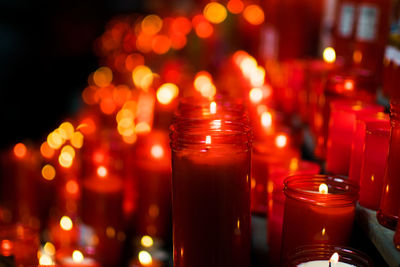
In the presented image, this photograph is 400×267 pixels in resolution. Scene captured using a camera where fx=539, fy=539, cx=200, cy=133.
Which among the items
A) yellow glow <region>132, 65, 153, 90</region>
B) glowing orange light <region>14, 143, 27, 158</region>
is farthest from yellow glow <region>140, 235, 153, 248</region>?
yellow glow <region>132, 65, 153, 90</region>

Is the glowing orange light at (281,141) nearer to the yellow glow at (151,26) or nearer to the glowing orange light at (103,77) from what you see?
the glowing orange light at (103,77)

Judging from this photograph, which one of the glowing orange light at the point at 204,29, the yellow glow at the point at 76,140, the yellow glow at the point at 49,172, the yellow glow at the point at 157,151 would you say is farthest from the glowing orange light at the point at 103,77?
the yellow glow at the point at 157,151

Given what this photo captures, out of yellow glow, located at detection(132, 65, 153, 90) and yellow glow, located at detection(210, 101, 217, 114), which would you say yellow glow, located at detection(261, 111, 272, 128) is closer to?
yellow glow, located at detection(210, 101, 217, 114)

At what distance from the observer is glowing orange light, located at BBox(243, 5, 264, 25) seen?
19.9 ft

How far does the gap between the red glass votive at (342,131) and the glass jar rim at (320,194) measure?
0.24m

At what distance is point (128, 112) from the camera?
3381mm

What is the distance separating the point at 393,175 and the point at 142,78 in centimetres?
359

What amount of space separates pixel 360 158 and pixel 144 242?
982 mm

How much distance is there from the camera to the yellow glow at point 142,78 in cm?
404

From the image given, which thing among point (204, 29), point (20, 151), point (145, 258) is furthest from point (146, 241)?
point (204, 29)

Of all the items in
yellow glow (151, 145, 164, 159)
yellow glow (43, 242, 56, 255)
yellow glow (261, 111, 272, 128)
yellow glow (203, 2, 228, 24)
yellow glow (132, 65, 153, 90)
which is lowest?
yellow glow (43, 242, 56, 255)

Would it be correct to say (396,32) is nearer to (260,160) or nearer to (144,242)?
(260,160)

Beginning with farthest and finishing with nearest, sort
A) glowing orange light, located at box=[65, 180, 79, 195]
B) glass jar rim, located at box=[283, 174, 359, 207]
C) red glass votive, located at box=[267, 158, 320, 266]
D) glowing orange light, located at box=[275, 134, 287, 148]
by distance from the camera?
glowing orange light, located at box=[65, 180, 79, 195] → glowing orange light, located at box=[275, 134, 287, 148] → red glass votive, located at box=[267, 158, 320, 266] → glass jar rim, located at box=[283, 174, 359, 207]

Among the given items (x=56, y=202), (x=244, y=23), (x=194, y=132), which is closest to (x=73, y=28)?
(x=244, y=23)
